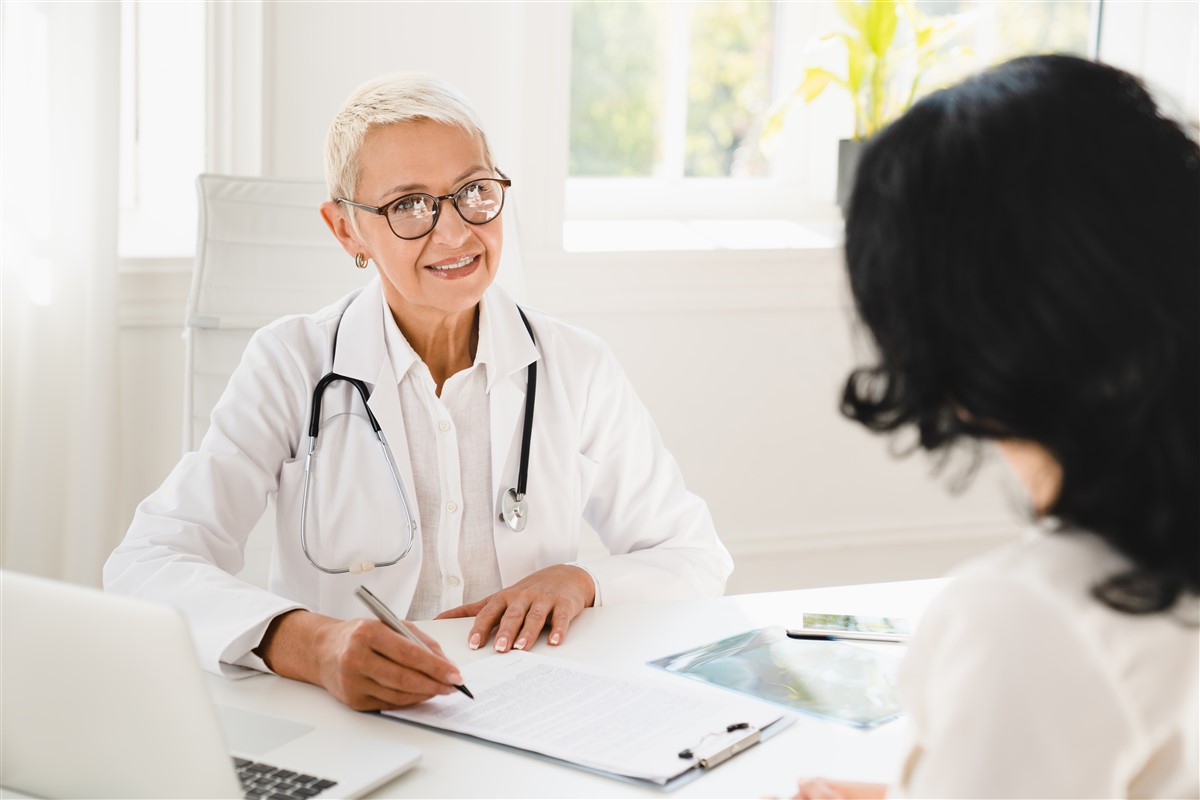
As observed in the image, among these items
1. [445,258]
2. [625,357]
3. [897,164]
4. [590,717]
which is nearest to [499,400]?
[445,258]

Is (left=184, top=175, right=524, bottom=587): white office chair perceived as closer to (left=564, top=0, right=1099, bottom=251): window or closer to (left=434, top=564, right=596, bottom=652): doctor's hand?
(left=434, top=564, right=596, bottom=652): doctor's hand

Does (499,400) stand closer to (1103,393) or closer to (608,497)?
(608,497)

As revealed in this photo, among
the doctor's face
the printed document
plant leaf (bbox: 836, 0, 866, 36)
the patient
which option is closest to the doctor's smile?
the doctor's face

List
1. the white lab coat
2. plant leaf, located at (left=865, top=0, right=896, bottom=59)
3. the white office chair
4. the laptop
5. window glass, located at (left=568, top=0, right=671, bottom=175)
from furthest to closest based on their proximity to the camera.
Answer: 1. window glass, located at (left=568, top=0, right=671, bottom=175)
2. plant leaf, located at (left=865, top=0, right=896, bottom=59)
3. the white office chair
4. the white lab coat
5. the laptop

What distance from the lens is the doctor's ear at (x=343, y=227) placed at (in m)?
1.71

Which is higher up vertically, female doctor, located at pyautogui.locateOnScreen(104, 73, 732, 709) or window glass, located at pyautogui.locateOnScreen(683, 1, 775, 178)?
window glass, located at pyautogui.locateOnScreen(683, 1, 775, 178)

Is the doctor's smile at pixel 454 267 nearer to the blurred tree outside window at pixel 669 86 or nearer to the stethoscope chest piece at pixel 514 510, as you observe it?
the stethoscope chest piece at pixel 514 510

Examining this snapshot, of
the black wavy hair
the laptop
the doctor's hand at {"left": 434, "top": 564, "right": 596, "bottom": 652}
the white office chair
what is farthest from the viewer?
the white office chair

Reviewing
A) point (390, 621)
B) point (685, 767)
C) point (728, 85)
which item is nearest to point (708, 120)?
point (728, 85)

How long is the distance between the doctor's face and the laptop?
2.69 ft

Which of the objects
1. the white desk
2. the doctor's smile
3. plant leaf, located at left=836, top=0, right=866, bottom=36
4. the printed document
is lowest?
the white desk

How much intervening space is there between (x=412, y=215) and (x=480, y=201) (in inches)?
3.7

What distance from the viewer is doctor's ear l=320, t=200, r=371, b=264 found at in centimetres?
171

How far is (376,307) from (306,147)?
99 cm
